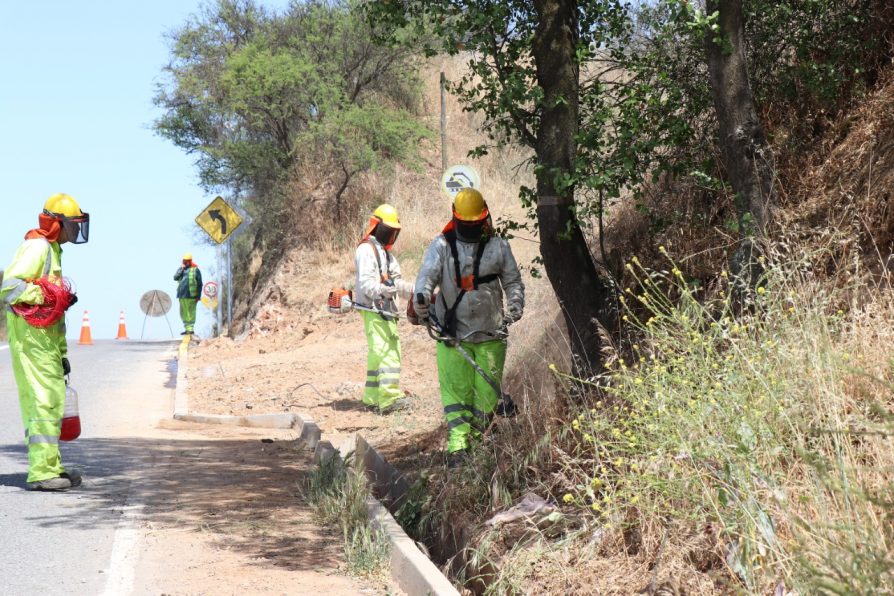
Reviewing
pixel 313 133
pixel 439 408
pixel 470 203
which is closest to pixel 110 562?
pixel 470 203

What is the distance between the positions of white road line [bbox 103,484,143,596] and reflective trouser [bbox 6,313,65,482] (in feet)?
2.90

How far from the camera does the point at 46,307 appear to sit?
8781 millimetres

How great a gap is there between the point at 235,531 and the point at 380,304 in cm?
553

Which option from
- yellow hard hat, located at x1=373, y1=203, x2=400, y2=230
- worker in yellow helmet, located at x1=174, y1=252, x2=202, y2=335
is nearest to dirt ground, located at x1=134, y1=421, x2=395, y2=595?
yellow hard hat, located at x1=373, y1=203, x2=400, y2=230

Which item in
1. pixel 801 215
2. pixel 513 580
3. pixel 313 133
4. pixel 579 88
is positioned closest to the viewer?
pixel 513 580

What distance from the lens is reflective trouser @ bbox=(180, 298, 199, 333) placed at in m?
28.2

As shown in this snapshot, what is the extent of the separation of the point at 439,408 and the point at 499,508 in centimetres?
590

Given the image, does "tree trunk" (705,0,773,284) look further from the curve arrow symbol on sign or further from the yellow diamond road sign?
the curve arrow symbol on sign

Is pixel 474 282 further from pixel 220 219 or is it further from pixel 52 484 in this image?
pixel 220 219

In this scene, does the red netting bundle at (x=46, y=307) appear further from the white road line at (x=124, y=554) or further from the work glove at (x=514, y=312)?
the work glove at (x=514, y=312)

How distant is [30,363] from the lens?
8820 mm

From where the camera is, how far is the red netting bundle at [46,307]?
343 inches

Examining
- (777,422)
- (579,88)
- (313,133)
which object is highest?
(313,133)

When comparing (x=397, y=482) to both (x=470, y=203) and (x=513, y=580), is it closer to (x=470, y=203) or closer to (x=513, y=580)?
(x=470, y=203)
